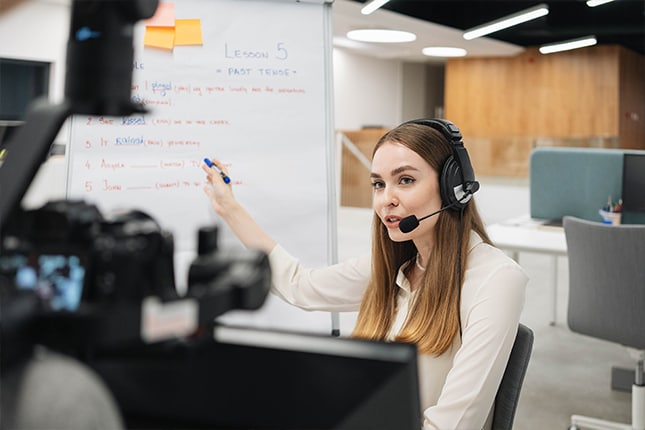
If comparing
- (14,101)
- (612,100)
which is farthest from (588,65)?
(14,101)

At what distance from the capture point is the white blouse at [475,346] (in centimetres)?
115

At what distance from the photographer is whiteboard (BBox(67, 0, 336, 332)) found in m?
1.65

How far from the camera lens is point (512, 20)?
7172 millimetres

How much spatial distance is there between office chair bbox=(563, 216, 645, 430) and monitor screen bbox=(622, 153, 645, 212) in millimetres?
1154

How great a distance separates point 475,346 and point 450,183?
350 mm

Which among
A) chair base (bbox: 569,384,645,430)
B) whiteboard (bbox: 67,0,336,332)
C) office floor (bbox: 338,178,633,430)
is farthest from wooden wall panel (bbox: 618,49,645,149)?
whiteboard (bbox: 67,0,336,332)

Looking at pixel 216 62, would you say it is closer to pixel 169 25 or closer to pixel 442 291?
pixel 169 25

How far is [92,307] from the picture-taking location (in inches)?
14.8

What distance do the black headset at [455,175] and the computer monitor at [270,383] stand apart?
2.94ft

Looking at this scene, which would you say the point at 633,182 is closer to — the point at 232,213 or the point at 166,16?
the point at 232,213

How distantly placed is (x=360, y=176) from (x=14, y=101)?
4.91m

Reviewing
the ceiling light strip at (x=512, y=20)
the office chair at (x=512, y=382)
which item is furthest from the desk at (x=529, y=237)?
the ceiling light strip at (x=512, y=20)

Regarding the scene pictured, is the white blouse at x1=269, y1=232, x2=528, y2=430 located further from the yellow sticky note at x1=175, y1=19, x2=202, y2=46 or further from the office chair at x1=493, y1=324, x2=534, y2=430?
the yellow sticky note at x1=175, y1=19, x2=202, y2=46

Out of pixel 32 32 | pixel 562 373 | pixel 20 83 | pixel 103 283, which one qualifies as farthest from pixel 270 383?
pixel 20 83
